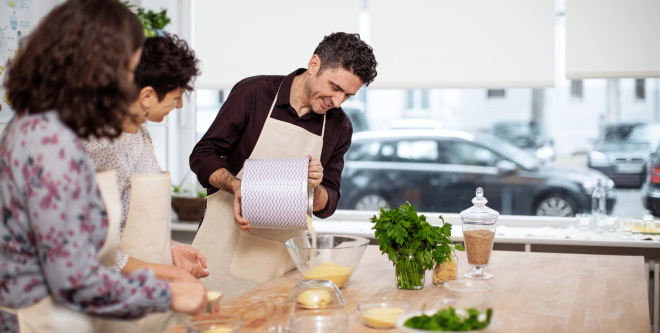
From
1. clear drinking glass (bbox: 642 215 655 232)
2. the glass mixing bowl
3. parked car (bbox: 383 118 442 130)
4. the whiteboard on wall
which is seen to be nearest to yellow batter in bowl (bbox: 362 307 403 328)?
the glass mixing bowl

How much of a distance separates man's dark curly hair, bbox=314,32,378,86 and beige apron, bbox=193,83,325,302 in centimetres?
29

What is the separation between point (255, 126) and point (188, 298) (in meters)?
1.14

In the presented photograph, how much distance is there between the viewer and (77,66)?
934 millimetres

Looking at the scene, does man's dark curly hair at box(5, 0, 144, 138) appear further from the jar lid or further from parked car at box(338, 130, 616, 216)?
parked car at box(338, 130, 616, 216)

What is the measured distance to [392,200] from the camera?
3707 millimetres

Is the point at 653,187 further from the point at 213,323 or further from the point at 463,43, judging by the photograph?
the point at 213,323

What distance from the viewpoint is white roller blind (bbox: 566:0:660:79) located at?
3.02 metres

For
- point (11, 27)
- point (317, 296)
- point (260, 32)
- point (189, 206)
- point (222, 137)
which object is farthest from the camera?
point (260, 32)

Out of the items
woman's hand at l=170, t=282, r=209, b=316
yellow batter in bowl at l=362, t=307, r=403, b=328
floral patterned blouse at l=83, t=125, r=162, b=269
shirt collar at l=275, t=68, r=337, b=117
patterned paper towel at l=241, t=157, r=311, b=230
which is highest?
shirt collar at l=275, t=68, r=337, b=117

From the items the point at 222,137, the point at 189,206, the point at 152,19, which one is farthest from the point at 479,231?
the point at 152,19

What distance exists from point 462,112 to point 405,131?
0.37 metres

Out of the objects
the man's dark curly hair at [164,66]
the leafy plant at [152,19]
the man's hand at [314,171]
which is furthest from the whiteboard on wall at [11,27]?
the man's hand at [314,171]

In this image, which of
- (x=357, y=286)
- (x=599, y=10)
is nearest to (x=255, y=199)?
(x=357, y=286)

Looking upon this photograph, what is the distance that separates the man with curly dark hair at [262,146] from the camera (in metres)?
2.02
